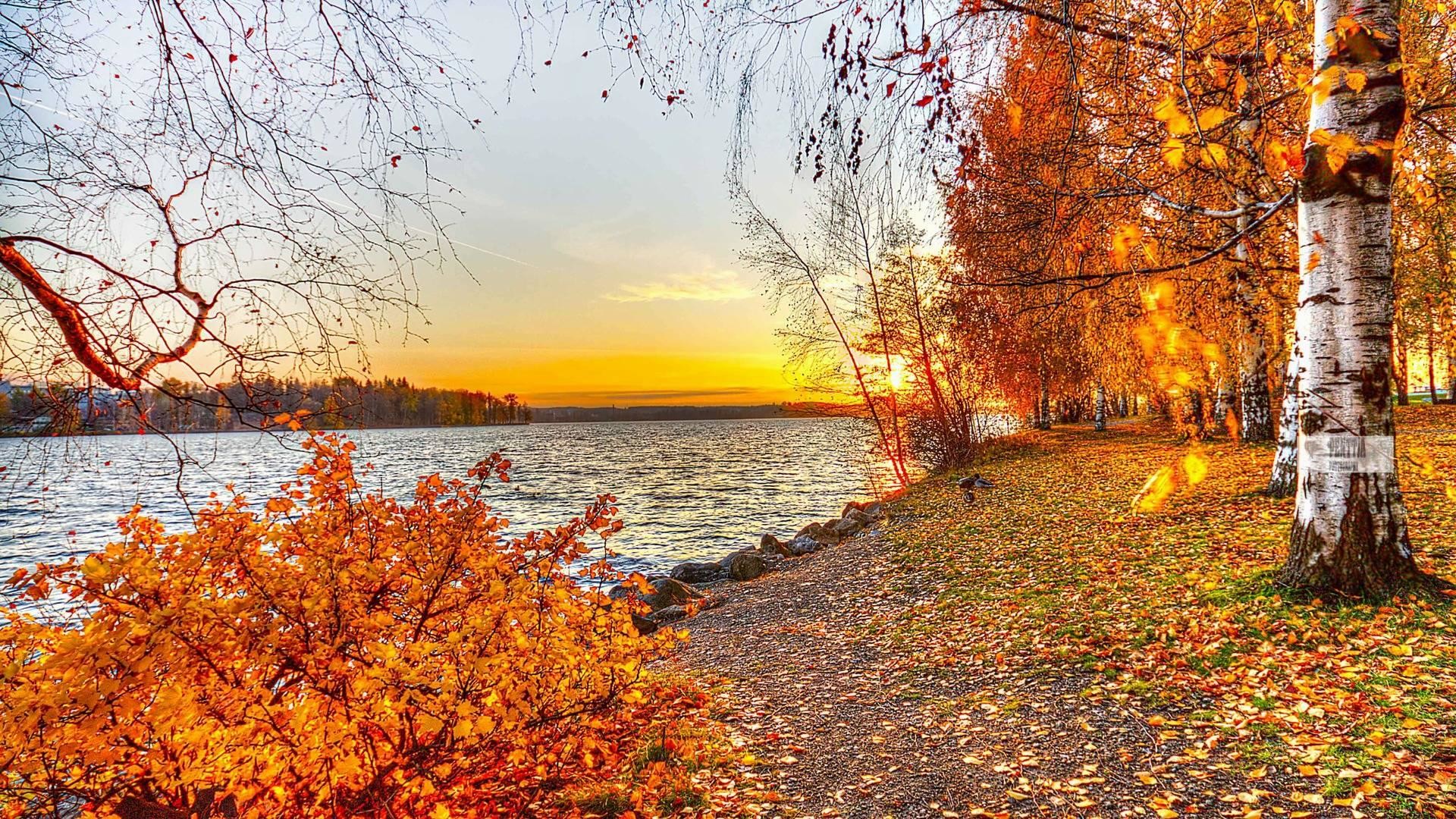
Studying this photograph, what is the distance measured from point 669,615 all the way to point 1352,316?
873cm

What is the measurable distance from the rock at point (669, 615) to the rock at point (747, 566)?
7.64ft

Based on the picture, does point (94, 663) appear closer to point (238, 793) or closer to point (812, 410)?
point (238, 793)

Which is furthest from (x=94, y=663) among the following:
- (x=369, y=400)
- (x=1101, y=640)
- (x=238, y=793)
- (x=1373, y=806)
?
(x=1101, y=640)

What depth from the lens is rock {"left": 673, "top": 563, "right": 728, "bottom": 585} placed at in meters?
12.7

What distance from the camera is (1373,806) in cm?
312

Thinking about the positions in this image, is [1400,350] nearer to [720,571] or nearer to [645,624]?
[720,571]

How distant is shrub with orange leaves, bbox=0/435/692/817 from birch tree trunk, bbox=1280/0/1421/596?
5.46m

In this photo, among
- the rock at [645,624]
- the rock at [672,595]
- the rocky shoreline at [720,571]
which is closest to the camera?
the rock at [645,624]

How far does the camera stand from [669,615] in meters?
10.1

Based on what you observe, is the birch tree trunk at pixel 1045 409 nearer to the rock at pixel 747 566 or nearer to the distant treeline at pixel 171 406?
the rock at pixel 747 566

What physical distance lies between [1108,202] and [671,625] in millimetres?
8970

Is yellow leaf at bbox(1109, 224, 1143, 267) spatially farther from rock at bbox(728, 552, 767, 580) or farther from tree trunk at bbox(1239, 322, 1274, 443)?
tree trunk at bbox(1239, 322, 1274, 443)

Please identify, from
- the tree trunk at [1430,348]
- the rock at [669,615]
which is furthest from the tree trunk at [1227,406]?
the rock at [669,615]

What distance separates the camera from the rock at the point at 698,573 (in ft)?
41.5
